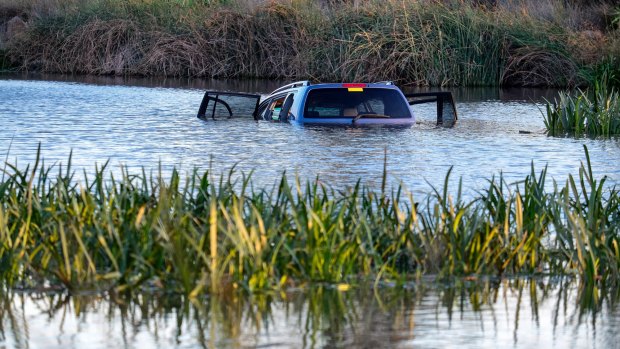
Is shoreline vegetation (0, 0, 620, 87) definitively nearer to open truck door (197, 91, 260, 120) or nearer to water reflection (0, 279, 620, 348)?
open truck door (197, 91, 260, 120)

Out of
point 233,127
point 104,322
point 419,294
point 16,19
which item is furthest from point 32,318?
point 16,19

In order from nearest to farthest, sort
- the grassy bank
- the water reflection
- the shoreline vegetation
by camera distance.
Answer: the water reflection → the grassy bank → the shoreline vegetation

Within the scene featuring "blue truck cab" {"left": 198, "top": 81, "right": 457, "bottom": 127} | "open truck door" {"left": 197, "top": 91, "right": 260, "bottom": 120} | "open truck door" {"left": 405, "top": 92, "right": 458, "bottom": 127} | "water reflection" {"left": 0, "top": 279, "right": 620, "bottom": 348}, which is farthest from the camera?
"open truck door" {"left": 197, "top": 91, "right": 260, "bottom": 120}

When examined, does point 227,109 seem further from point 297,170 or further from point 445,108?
point 297,170

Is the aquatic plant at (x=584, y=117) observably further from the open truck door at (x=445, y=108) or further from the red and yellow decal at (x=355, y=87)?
the red and yellow decal at (x=355, y=87)

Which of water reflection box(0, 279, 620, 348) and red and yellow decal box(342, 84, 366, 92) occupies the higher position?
red and yellow decal box(342, 84, 366, 92)

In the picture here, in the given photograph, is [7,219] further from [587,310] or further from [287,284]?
[587,310]

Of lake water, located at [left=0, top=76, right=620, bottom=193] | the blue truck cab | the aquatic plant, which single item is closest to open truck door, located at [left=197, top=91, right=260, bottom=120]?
lake water, located at [left=0, top=76, right=620, bottom=193]

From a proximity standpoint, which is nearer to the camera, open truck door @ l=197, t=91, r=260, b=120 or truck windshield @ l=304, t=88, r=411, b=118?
truck windshield @ l=304, t=88, r=411, b=118

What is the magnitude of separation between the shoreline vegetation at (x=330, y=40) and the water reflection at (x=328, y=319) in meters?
24.6

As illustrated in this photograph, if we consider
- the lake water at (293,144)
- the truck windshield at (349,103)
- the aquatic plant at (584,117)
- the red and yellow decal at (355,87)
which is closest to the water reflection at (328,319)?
the lake water at (293,144)

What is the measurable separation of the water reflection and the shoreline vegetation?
80.8 feet

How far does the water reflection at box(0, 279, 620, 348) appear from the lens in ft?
21.7

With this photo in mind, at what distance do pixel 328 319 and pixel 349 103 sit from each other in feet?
41.3
